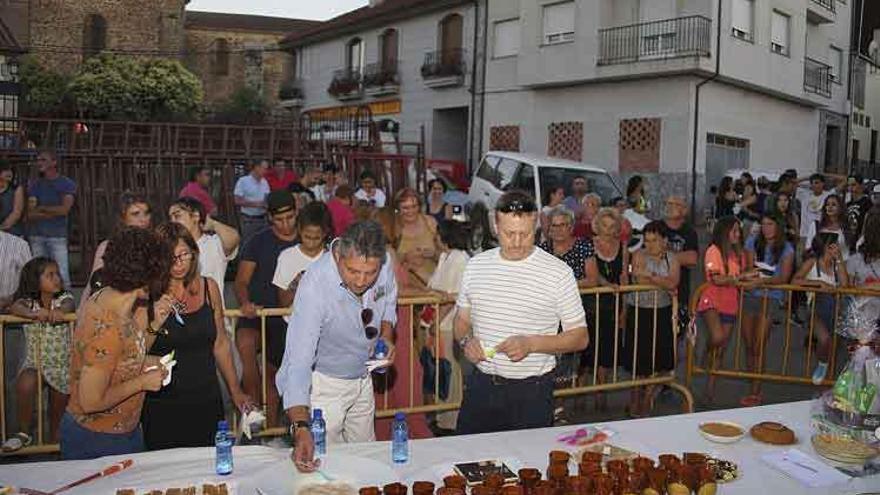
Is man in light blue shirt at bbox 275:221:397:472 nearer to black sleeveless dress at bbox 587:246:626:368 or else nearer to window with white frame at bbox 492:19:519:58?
black sleeveless dress at bbox 587:246:626:368

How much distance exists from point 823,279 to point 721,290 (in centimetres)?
124

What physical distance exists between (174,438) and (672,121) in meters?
19.6

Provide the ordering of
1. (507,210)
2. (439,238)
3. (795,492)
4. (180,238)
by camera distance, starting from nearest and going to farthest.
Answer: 1. (795,492)
2. (507,210)
3. (180,238)
4. (439,238)

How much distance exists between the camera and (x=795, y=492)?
3.04 meters

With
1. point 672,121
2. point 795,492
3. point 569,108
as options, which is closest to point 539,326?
point 795,492

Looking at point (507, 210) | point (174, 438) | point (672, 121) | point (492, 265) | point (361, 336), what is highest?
point (672, 121)

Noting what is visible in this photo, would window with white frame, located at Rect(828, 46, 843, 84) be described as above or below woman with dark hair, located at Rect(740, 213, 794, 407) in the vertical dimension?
above

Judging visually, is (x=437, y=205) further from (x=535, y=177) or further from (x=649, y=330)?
(x=649, y=330)

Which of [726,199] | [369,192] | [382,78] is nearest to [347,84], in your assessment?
[382,78]

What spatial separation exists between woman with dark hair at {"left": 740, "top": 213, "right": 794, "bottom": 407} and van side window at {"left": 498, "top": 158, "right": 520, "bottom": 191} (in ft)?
22.9

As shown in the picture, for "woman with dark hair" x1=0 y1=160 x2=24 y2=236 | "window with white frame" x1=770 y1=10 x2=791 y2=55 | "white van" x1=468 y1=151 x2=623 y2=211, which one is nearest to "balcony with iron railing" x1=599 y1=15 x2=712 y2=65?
"window with white frame" x1=770 y1=10 x2=791 y2=55

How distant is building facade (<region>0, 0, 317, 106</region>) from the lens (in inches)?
1630

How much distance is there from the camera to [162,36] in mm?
44562

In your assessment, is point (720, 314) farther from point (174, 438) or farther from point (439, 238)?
point (174, 438)
